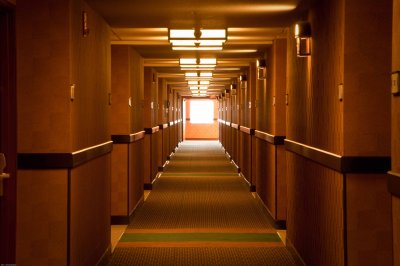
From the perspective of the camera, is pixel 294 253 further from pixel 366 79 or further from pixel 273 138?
pixel 366 79

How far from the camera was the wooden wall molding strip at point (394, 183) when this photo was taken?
9.17 feet

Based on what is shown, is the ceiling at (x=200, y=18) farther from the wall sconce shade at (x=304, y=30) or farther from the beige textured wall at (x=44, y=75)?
the beige textured wall at (x=44, y=75)

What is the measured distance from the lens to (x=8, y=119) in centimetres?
403

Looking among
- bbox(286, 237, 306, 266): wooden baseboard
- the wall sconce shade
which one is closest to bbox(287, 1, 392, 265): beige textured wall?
the wall sconce shade

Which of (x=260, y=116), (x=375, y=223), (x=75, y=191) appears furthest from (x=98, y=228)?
(x=260, y=116)

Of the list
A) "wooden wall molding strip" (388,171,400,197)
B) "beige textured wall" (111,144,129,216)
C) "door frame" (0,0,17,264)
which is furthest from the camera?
"beige textured wall" (111,144,129,216)

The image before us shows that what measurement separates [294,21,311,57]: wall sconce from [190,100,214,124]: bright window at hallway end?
91.0ft

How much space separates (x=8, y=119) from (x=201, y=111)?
97.1 feet

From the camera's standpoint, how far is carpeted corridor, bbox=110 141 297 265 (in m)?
6.14

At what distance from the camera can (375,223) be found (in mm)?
4090

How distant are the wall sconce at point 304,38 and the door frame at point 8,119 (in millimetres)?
2598

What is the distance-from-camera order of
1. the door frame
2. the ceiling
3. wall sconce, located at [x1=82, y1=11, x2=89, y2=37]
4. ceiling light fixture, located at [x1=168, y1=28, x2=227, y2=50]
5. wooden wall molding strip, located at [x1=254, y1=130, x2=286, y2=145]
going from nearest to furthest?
the door frame, wall sconce, located at [x1=82, y1=11, x2=89, y2=37], the ceiling, ceiling light fixture, located at [x1=168, y1=28, x2=227, y2=50], wooden wall molding strip, located at [x1=254, y1=130, x2=286, y2=145]

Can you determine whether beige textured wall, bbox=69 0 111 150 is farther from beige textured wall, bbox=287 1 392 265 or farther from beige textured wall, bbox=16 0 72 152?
beige textured wall, bbox=287 1 392 265

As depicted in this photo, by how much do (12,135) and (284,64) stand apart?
4487 mm
